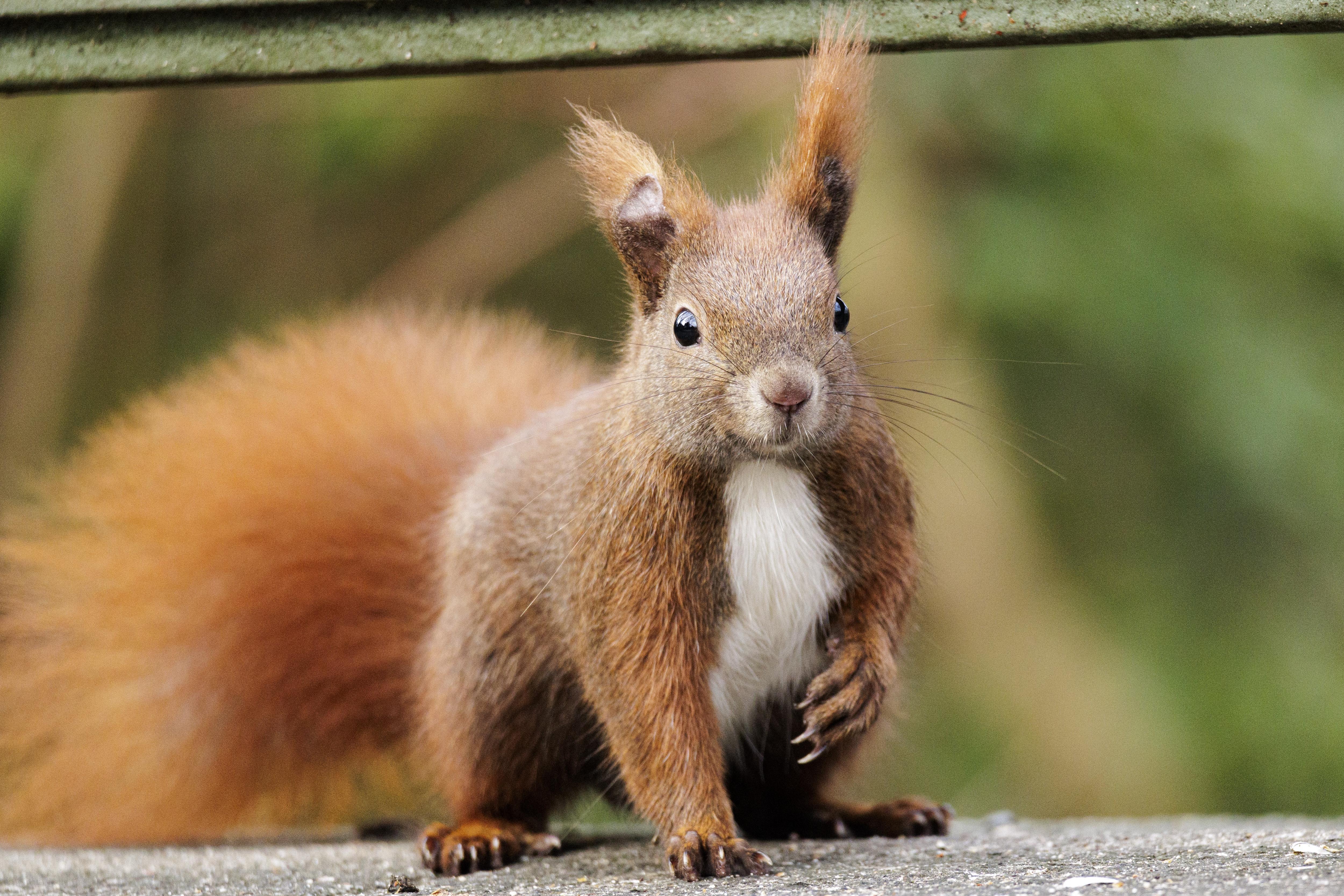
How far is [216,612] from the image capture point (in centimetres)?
351

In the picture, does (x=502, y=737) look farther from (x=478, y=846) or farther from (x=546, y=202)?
(x=546, y=202)

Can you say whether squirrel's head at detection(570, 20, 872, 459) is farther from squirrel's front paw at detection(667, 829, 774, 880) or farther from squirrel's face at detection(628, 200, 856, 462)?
squirrel's front paw at detection(667, 829, 774, 880)

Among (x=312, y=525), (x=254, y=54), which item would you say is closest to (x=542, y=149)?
(x=312, y=525)

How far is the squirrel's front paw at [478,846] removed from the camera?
2863 millimetres

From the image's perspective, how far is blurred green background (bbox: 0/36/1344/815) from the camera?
515cm

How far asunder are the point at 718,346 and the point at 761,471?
25 cm

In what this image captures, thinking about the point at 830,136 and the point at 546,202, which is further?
the point at 546,202

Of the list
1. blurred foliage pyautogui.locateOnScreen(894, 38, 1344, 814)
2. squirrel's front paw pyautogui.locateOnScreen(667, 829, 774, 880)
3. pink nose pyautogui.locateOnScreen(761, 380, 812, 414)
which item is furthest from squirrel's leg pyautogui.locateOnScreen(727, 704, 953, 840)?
blurred foliage pyautogui.locateOnScreen(894, 38, 1344, 814)

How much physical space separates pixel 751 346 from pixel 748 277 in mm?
136

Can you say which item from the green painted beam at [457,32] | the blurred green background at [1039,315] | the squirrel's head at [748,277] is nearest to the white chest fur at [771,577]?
the squirrel's head at [748,277]

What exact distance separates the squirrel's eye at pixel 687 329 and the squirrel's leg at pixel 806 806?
2.95ft

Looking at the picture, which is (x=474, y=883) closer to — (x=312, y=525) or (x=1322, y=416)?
(x=312, y=525)

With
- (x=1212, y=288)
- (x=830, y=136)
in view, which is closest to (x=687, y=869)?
(x=830, y=136)

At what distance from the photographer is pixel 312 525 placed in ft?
11.5
